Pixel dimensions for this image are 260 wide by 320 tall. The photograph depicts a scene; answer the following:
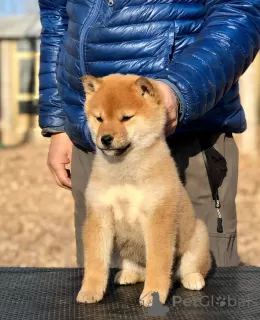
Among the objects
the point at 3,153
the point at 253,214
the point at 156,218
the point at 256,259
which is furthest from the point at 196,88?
the point at 3,153

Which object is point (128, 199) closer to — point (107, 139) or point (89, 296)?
point (107, 139)

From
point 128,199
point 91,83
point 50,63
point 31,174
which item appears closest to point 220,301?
point 128,199

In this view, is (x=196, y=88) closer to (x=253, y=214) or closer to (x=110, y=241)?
(x=110, y=241)

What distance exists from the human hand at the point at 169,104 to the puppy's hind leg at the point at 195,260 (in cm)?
40

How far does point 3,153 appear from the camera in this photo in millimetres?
12508

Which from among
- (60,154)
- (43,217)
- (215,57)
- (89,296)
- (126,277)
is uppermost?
(215,57)

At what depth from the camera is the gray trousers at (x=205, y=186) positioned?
3299 mm

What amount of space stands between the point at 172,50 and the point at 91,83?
0.51m

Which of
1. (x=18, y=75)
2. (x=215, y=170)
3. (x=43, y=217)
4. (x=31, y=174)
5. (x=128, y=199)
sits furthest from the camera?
(x=18, y=75)

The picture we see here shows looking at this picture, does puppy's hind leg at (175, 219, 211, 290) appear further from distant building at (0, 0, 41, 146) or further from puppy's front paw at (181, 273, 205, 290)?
distant building at (0, 0, 41, 146)

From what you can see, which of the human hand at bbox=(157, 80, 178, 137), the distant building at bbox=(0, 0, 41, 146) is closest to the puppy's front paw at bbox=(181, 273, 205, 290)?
the human hand at bbox=(157, 80, 178, 137)

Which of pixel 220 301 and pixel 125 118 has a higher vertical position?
pixel 125 118

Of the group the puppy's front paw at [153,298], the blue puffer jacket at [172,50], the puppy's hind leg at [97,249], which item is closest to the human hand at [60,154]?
the blue puffer jacket at [172,50]

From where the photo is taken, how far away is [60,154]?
3.54 meters
